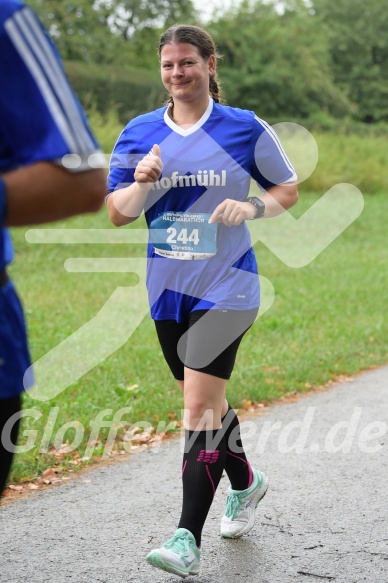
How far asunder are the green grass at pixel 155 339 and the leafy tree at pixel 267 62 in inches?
1101

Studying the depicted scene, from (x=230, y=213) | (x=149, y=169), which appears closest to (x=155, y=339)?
(x=230, y=213)

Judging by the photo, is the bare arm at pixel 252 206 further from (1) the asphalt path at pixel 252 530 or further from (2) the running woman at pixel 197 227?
(1) the asphalt path at pixel 252 530

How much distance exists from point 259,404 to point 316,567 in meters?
3.24

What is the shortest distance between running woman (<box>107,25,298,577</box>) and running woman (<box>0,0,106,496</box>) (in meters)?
1.67

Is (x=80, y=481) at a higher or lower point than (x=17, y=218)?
lower

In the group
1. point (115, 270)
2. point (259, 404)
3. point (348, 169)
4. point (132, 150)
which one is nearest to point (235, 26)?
point (348, 169)

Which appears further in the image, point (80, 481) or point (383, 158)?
point (383, 158)

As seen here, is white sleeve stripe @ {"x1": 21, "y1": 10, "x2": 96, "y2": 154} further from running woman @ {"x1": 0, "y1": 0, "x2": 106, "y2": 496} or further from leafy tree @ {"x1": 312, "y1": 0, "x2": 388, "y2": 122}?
leafy tree @ {"x1": 312, "y1": 0, "x2": 388, "y2": 122}

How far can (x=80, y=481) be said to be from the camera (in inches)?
205

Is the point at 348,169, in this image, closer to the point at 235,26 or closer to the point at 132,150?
the point at 235,26

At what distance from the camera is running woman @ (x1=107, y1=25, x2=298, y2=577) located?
3.80 m

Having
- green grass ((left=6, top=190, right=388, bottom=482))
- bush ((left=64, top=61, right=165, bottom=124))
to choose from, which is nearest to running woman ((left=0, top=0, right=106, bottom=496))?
green grass ((left=6, top=190, right=388, bottom=482))

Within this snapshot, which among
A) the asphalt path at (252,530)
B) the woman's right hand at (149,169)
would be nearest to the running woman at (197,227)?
the woman's right hand at (149,169)

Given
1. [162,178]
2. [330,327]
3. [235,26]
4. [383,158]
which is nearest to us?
[162,178]
